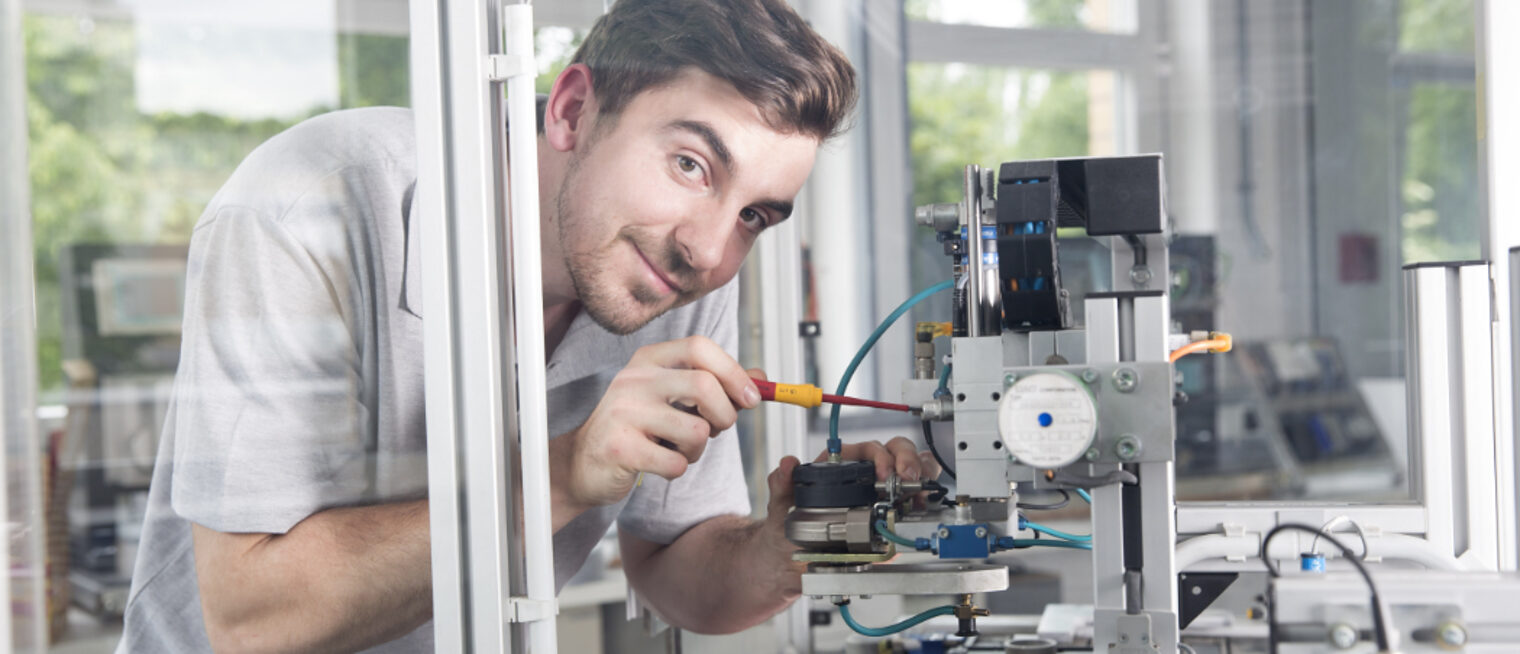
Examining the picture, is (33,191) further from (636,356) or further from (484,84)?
(636,356)

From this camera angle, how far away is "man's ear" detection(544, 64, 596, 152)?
1632 mm

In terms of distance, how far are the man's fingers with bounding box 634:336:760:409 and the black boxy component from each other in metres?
0.43

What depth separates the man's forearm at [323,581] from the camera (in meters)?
1.27

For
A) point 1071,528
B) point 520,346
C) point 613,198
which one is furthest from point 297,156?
point 1071,528

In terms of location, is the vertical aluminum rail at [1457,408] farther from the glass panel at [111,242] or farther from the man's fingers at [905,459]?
the glass panel at [111,242]

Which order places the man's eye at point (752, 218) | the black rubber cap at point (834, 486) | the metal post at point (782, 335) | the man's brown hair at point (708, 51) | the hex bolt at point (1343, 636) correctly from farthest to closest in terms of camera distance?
1. the metal post at point (782, 335)
2. the man's eye at point (752, 218)
3. the man's brown hair at point (708, 51)
4. the black rubber cap at point (834, 486)
5. the hex bolt at point (1343, 636)

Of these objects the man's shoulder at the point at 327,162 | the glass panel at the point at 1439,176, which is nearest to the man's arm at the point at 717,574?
the man's shoulder at the point at 327,162

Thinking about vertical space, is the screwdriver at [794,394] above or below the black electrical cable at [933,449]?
above

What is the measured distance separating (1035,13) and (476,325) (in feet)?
7.92

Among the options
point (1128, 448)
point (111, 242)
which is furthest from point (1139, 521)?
point (111, 242)

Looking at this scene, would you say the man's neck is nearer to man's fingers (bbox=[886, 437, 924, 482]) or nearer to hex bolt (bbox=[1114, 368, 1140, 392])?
man's fingers (bbox=[886, 437, 924, 482])

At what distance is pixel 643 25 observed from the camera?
169 cm

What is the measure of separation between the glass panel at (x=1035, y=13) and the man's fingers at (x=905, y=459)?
1.62 meters

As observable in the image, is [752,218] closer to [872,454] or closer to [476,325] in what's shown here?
[872,454]
